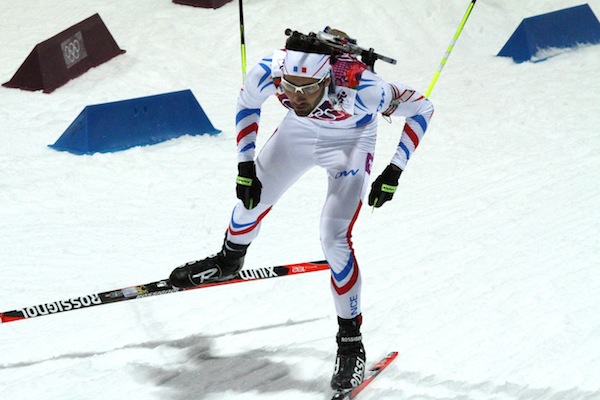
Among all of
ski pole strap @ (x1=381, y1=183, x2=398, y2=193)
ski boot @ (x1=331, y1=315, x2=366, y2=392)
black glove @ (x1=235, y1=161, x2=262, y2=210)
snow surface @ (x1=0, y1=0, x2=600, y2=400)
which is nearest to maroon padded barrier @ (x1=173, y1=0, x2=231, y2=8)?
snow surface @ (x1=0, y1=0, x2=600, y2=400)

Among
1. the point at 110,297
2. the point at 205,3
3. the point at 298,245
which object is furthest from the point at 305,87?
Answer: the point at 205,3

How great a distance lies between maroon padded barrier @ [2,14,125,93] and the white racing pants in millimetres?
5802

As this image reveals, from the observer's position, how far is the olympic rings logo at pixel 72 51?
10250mm

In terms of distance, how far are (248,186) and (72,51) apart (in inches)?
250

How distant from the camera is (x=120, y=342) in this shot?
524cm

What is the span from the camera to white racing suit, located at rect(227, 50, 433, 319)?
4445mm

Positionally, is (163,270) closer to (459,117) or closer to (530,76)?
(459,117)

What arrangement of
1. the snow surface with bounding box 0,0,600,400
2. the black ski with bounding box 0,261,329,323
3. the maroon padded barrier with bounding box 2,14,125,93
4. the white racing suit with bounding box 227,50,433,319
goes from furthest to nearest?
the maroon padded barrier with bounding box 2,14,125,93 < the snow surface with bounding box 0,0,600,400 < the black ski with bounding box 0,261,329,323 < the white racing suit with bounding box 227,50,433,319

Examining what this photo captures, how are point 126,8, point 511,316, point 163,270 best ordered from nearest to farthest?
point 511,316
point 163,270
point 126,8

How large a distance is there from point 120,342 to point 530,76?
7385mm

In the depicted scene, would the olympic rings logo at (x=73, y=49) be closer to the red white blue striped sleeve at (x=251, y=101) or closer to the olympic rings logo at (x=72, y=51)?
the olympic rings logo at (x=72, y=51)

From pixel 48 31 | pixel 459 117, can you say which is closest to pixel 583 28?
pixel 459 117

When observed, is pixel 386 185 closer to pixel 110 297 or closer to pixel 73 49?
pixel 110 297

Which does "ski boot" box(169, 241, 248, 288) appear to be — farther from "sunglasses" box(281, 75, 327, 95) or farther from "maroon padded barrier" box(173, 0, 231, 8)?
"maroon padded barrier" box(173, 0, 231, 8)
